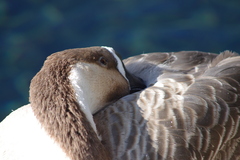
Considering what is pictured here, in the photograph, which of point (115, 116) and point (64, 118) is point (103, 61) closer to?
point (115, 116)

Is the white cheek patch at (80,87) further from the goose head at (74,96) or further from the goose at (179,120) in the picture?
the goose at (179,120)

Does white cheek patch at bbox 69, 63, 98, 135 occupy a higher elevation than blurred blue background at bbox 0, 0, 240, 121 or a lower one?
higher

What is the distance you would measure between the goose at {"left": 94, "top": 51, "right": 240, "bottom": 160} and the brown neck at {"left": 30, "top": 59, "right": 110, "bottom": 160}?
227 mm

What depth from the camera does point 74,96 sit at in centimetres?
283

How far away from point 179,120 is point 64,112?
2.76 feet

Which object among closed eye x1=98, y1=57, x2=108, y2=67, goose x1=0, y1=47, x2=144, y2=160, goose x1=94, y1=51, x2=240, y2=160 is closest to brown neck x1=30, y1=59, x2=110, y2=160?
goose x1=0, y1=47, x2=144, y2=160

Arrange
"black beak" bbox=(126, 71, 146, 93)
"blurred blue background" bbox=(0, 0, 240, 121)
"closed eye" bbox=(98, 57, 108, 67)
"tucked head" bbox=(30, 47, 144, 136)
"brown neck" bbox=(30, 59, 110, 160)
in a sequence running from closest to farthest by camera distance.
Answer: "brown neck" bbox=(30, 59, 110, 160), "tucked head" bbox=(30, 47, 144, 136), "closed eye" bbox=(98, 57, 108, 67), "black beak" bbox=(126, 71, 146, 93), "blurred blue background" bbox=(0, 0, 240, 121)

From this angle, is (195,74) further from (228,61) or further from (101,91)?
(101,91)

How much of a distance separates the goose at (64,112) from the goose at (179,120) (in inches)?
6.6

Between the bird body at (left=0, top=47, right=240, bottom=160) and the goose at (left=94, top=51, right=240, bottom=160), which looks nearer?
the bird body at (left=0, top=47, right=240, bottom=160)

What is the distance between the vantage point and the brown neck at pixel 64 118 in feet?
8.73

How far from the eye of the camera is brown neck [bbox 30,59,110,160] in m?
2.66

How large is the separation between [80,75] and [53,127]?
48cm

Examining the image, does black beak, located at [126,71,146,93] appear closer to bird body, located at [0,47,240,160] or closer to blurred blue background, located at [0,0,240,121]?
bird body, located at [0,47,240,160]
